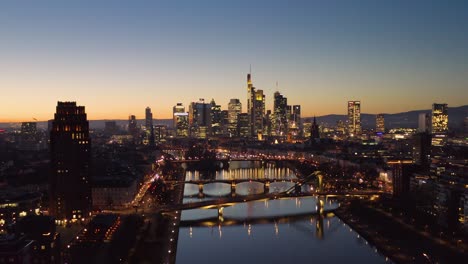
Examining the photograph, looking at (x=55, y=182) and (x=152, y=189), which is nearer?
(x=55, y=182)

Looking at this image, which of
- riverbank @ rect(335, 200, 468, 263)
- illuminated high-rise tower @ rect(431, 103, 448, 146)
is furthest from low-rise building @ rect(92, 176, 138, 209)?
illuminated high-rise tower @ rect(431, 103, 448, 146)

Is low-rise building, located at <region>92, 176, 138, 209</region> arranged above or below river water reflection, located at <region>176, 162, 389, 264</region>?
above

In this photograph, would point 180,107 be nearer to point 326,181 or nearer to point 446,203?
point 326,181

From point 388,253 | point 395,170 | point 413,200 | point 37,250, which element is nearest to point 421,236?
point 388,253

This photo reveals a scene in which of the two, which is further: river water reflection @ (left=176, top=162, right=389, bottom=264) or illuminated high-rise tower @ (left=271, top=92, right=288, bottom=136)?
illuminated high-rise tower @ (left=271, top=92, right=288, bottom=136)

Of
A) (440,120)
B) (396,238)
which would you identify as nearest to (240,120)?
(440,120)

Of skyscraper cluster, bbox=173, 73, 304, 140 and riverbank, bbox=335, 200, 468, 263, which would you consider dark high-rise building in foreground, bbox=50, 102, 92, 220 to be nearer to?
riverbank, bbox=335, 200, 468, 263

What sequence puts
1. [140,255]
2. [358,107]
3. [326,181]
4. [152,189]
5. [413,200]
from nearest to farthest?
[140,255], [413,200], [152,189], [326,181], [358,107]
